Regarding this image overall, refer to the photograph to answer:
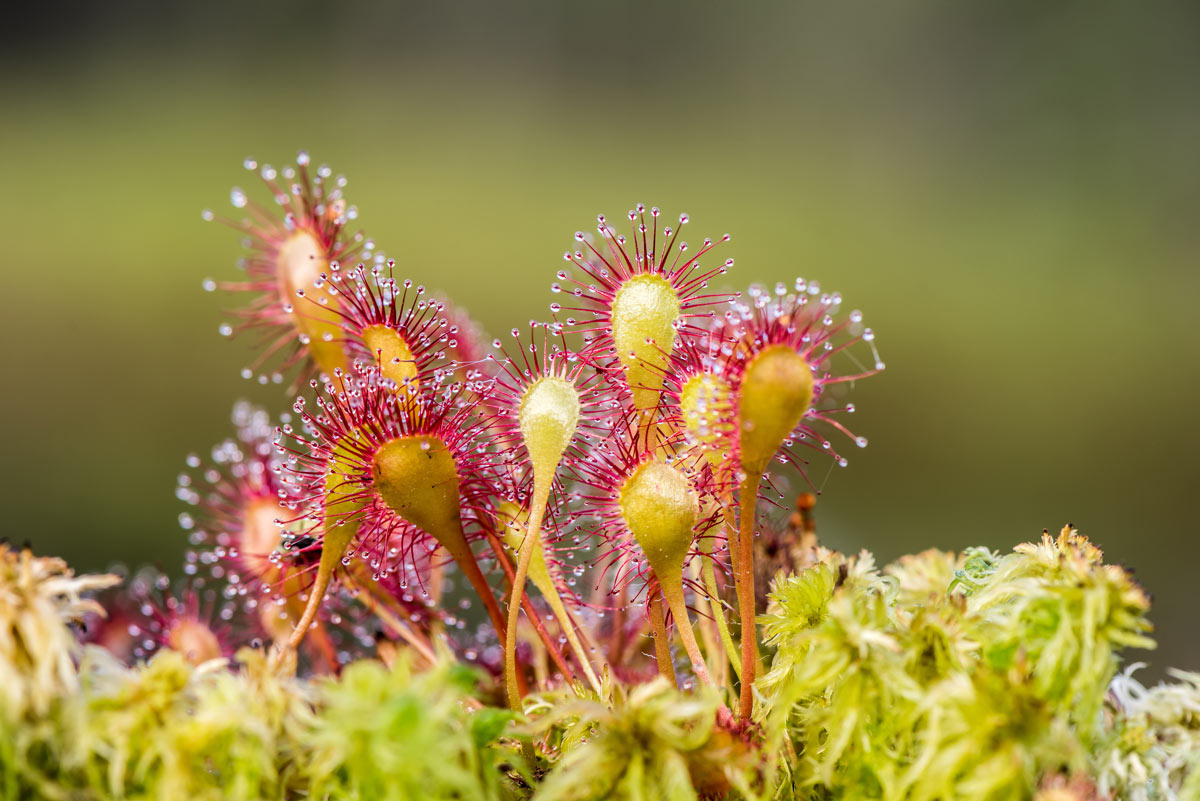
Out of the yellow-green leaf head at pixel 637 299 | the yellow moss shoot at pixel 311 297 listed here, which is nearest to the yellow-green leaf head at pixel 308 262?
the yellow moss shoot at pixel 311 297

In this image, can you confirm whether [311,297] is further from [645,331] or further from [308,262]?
[645,331]

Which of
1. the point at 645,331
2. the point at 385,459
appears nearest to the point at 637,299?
the point at 645,331

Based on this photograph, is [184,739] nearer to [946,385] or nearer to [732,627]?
[732,627]

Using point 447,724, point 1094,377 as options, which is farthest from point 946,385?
point 447,724

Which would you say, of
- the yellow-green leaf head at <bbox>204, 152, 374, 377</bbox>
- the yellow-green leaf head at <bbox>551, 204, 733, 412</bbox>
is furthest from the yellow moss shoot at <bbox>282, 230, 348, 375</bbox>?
the yellow-green leaf head at <bbox>551, 204, 733, 412</bbox>

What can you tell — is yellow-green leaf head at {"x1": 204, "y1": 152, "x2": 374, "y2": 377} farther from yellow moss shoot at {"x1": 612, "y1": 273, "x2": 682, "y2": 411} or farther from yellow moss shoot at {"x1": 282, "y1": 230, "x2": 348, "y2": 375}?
yellow moss shoot at {"x1": 612, "y1": 273, "x2": 682, "y2": 411}

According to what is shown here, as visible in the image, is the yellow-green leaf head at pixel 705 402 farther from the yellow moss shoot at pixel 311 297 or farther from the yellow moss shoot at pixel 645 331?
the yellow moss shoot at pixel 311 297

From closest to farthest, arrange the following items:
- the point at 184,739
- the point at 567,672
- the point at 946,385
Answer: the point at 184,739, the point at 567,672, the point at 946,385

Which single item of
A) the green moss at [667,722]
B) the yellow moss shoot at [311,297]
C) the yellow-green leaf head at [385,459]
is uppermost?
the yellow moss shoot at [311,297]
